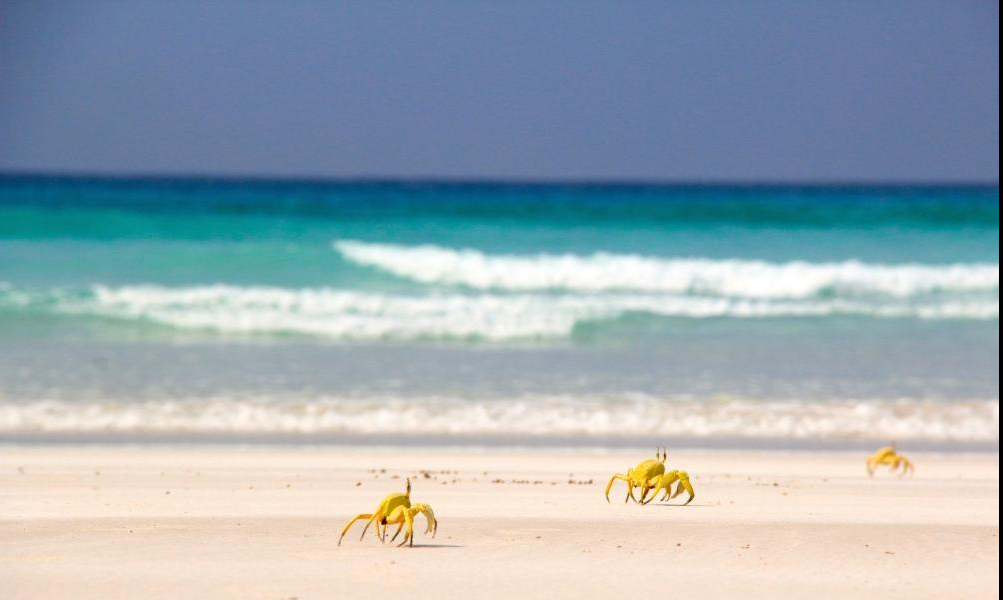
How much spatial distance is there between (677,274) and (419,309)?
629 centimetres

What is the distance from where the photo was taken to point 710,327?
16062mm

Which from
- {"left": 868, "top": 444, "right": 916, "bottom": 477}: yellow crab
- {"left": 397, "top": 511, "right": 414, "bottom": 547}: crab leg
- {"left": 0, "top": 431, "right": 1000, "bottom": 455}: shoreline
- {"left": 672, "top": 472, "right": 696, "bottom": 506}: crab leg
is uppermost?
{"left": 0, "top": 431, "right": 1000, "bottom": 455}: shoreline

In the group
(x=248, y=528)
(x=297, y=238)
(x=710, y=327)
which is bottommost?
(x=248, y=528)

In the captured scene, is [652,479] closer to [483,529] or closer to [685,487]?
[685,487]

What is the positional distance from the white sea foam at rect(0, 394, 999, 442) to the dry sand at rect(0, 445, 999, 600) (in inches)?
44.5

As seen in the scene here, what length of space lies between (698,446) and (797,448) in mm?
778

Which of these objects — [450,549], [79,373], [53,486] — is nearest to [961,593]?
[450,549]

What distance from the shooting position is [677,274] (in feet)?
72.2

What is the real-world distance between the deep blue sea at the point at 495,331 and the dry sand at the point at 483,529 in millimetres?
1420

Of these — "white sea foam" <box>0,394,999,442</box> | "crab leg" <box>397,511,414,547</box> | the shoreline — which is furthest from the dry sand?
"white sea foam" <box>0,394,999,442</box>

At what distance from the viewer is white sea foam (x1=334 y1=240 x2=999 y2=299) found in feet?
67.6

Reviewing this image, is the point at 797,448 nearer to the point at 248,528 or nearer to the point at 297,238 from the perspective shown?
the point at 248,528

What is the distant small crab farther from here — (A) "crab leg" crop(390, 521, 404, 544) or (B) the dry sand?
(A) "crab leg" crop(390, 521, 404, 544)

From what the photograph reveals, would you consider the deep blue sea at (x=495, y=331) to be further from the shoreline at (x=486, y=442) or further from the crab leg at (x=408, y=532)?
the crab leg at (x=408, y=532)
